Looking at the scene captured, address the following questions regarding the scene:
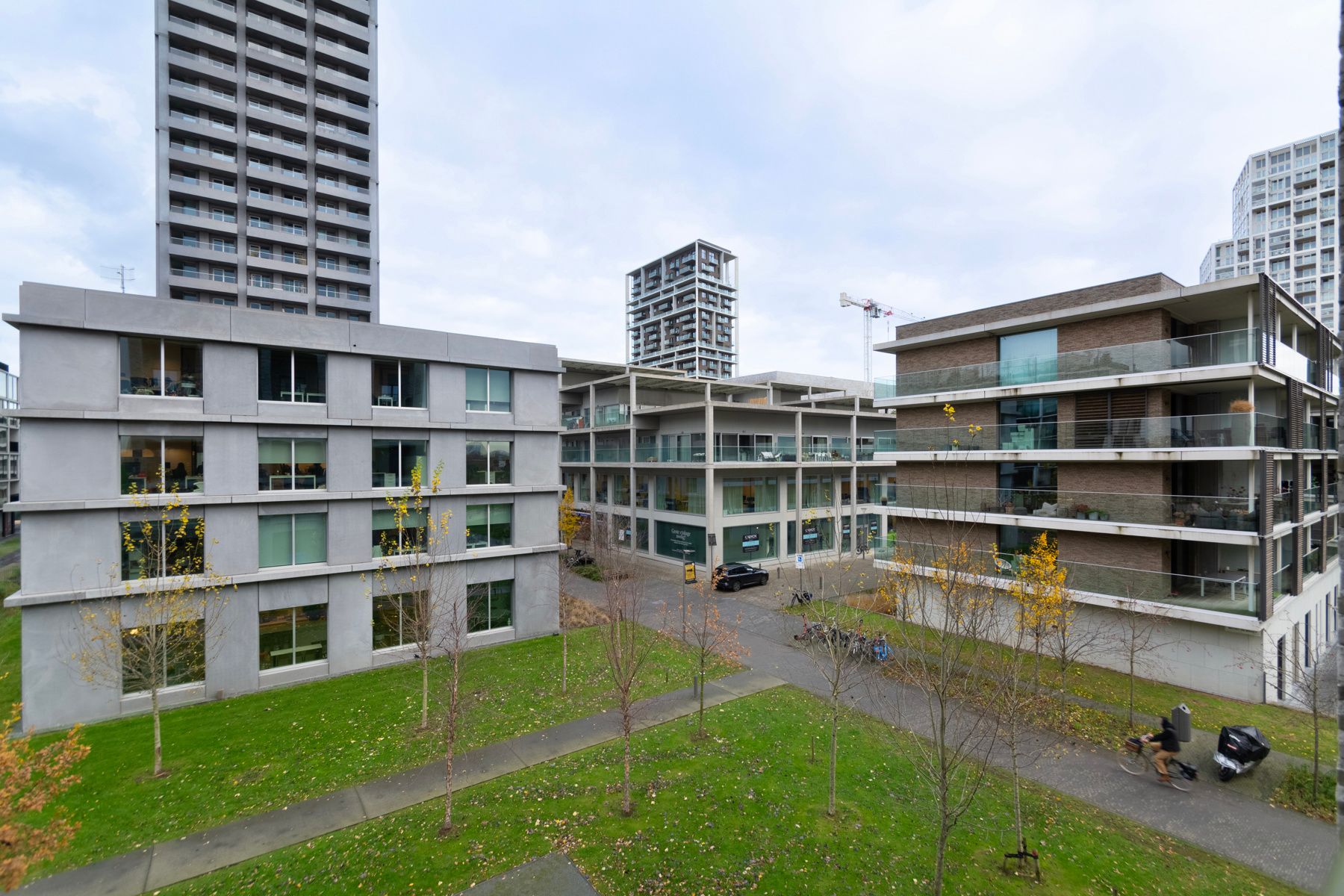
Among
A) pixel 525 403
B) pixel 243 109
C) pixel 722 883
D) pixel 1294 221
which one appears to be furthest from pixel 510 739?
pixel 1294 221

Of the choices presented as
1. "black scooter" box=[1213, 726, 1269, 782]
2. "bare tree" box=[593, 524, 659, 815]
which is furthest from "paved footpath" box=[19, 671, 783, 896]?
"black scooter" box=[1213, 726, 1269, 782]

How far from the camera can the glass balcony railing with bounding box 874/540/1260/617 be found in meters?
17.5

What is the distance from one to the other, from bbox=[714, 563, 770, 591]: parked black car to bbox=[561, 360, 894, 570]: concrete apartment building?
2687 millimetres

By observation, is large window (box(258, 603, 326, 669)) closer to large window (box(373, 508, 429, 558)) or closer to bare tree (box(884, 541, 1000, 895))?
large window (box(373, 508, 429, 558))

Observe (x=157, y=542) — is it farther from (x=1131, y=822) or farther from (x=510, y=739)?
(x=1131, y=822)

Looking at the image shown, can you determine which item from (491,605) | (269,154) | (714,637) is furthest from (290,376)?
(269,154)

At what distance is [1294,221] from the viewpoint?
6931 centimetres

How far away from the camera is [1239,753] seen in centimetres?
1302

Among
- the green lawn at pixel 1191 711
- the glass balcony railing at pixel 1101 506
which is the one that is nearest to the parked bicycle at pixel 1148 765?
the green lawn at pixel 1191 711

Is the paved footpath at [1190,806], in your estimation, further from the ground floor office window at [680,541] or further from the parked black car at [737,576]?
A: the ground floor office window at [680,541]

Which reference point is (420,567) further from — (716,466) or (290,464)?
(716,466)

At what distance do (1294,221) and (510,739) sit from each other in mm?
99730

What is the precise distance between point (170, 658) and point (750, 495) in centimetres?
2829

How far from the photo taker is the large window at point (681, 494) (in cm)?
3597
